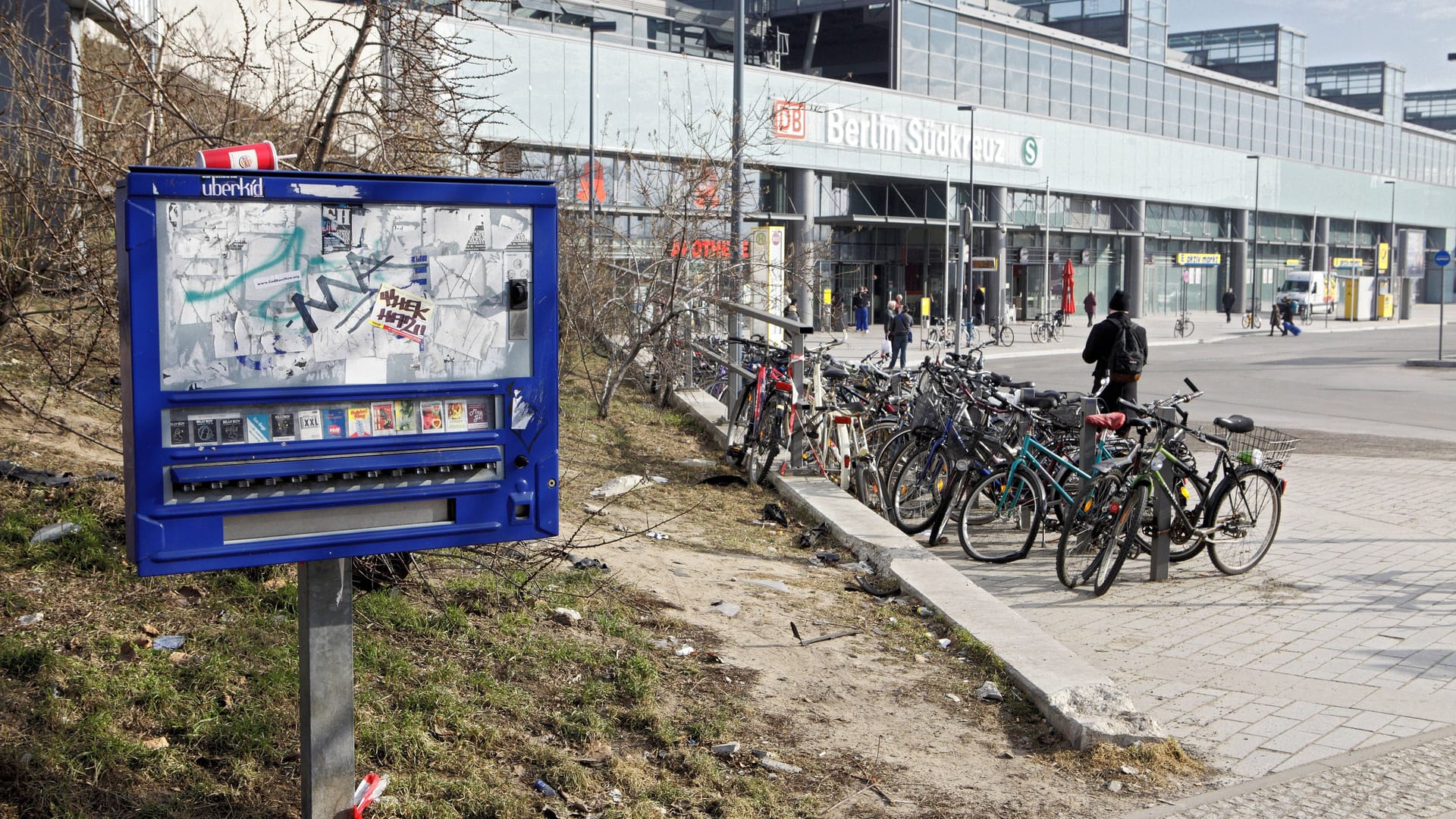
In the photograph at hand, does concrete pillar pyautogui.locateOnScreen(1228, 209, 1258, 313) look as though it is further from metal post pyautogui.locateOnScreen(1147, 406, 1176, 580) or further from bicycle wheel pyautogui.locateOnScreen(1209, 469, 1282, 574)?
metal post pyautogui.locateOnScreen(1147, 406, 1176, 580)

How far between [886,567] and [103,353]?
→ 4659 mm

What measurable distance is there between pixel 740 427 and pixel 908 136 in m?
40.8

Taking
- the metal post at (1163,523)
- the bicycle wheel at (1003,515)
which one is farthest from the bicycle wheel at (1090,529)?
the bicycle wheel at (1003,515)

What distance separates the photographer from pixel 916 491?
9.08 metres

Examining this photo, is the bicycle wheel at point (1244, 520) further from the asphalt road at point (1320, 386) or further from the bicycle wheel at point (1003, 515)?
the asphalt road at point (1320, 386)

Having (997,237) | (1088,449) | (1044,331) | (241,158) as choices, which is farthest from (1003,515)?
(997,237)

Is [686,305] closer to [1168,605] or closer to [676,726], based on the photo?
[1168,605]

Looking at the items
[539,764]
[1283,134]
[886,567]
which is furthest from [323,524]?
[1283,134]

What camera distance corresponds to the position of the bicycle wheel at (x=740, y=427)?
1002cm

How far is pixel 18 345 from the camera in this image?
8000mm

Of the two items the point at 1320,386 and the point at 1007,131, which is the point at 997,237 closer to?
the point at 1007,131

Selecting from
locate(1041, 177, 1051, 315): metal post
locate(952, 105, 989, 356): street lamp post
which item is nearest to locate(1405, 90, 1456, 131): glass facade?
locate(1041, 177, 1051, 315): metal post

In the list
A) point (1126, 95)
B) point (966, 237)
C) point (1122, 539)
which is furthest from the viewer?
point (1126, 95)

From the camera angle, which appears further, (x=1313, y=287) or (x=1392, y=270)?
(x=1392, y=270)
